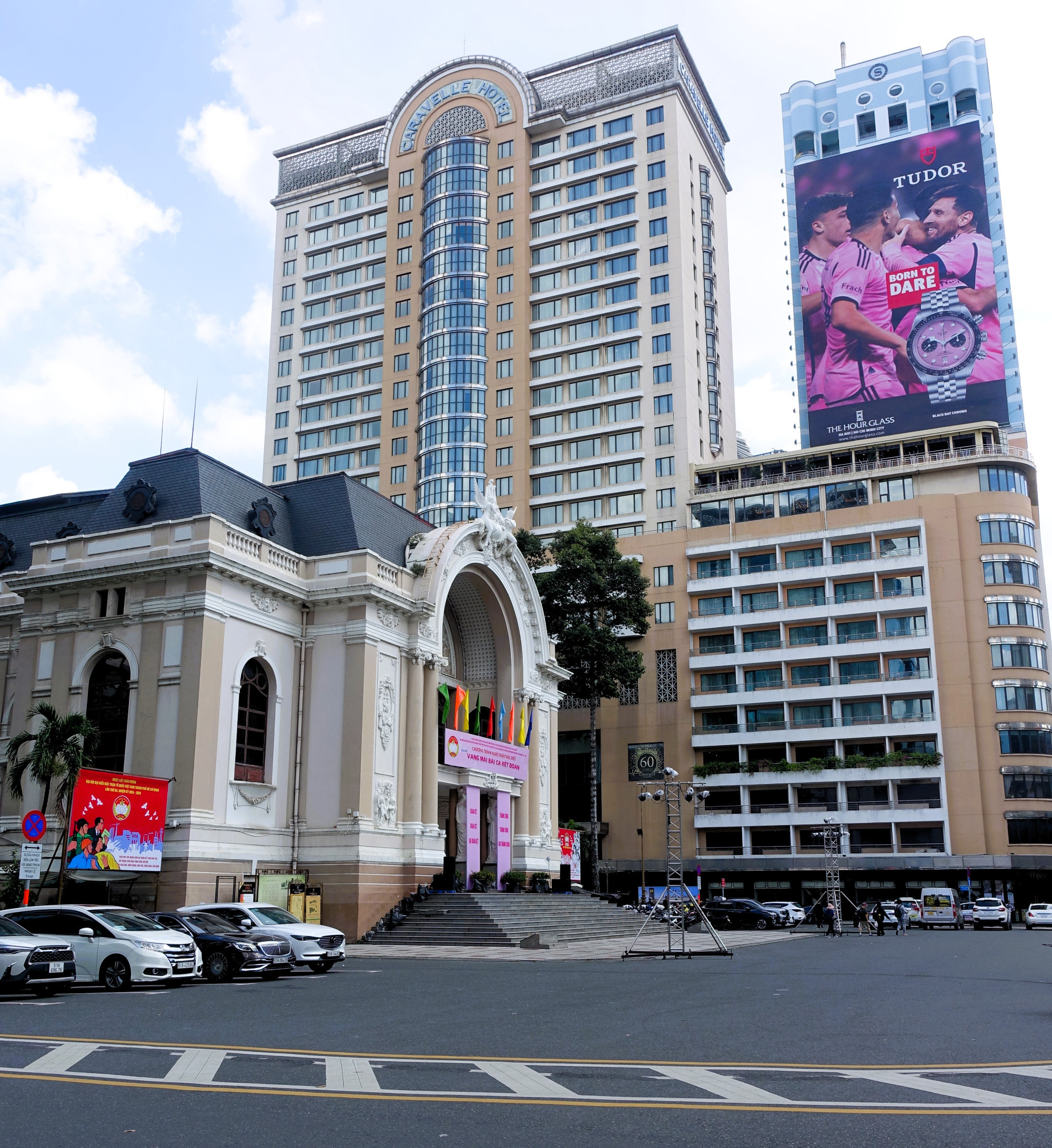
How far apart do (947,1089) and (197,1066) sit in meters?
6.85

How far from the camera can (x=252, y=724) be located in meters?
38.0

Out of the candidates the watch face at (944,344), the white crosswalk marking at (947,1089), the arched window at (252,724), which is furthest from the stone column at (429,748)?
the watch face at (944,344)

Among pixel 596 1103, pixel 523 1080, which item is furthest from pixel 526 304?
pixel 596 1103

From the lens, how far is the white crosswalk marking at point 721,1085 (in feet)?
30.3

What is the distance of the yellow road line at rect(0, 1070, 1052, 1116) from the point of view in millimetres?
8727

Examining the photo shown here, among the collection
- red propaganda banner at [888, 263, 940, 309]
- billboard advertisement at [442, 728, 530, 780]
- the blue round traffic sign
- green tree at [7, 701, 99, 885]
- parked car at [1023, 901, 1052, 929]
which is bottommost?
parked car at [1023, 901, 1052, 929]

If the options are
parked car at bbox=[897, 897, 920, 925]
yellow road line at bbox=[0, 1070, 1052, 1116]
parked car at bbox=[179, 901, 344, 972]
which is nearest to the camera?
yellow road line at bbox=[0, 1070, 1052, 1116]

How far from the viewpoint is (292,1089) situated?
31.9 feet

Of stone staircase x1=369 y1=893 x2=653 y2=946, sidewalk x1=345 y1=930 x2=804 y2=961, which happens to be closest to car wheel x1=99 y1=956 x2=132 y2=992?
sidewalk x1=345 y1=930 x2=804 y2=961

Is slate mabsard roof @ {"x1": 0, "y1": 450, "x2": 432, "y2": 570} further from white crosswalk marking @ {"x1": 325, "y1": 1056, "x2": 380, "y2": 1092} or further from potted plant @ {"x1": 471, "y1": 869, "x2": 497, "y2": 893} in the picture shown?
white crosswalk marking @ {"x1": 325, "y1": 1056, "x2": 380, "y2": 1092}

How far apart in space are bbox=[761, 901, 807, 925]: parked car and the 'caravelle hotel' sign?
67.0m

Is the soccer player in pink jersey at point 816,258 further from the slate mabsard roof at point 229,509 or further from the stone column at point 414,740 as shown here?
the stone column at point 414,740

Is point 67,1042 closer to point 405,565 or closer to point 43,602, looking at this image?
point 43,602

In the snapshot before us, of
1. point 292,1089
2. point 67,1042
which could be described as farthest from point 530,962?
point 292,1089
